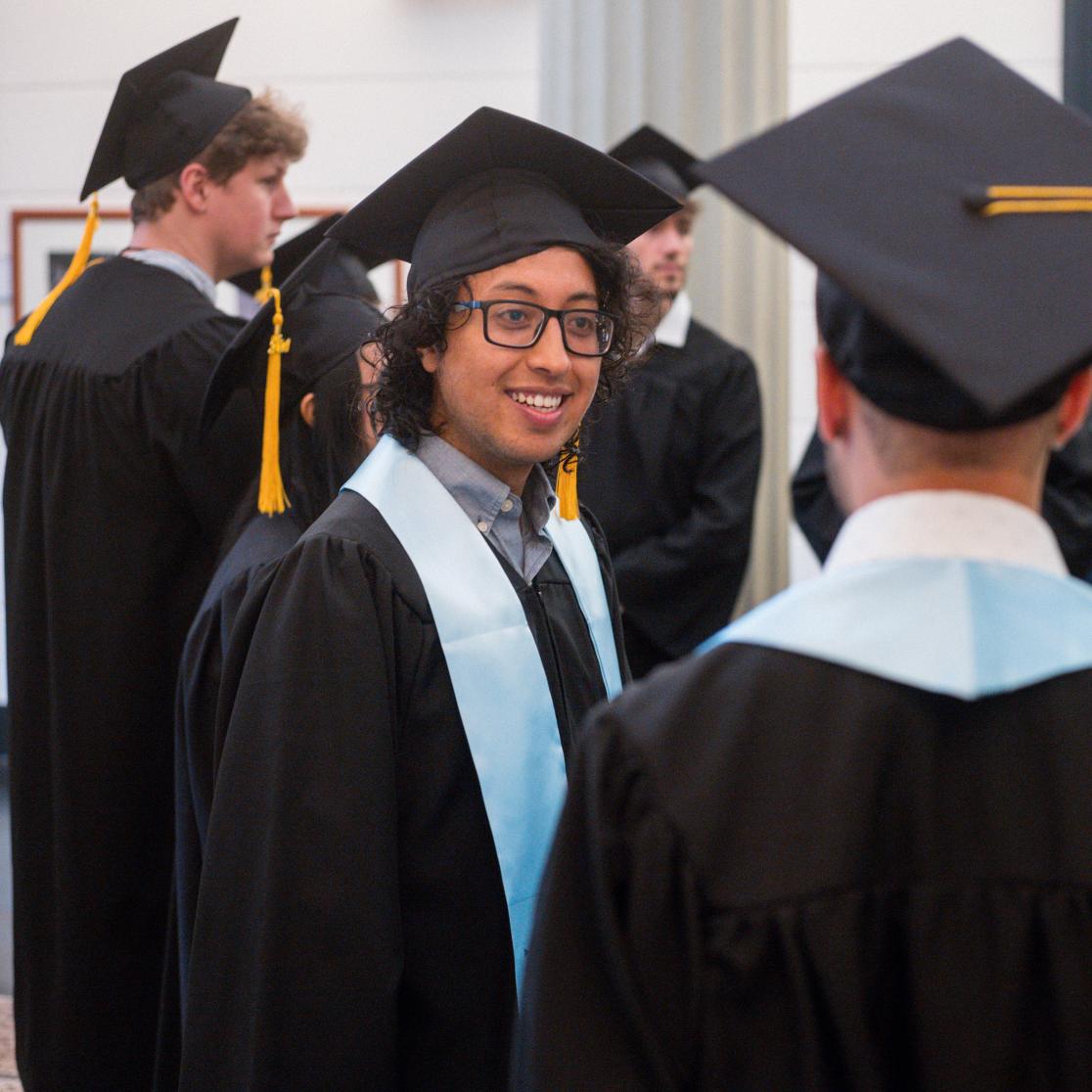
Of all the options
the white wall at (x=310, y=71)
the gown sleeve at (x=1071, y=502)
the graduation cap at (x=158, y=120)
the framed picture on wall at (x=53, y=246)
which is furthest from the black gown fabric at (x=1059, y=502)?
the framed picture on wall at (x=53, y=246)

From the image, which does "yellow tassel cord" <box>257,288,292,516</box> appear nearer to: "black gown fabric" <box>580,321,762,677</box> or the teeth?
the teeth

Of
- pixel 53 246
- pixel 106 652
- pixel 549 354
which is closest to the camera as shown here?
pixel 549 354

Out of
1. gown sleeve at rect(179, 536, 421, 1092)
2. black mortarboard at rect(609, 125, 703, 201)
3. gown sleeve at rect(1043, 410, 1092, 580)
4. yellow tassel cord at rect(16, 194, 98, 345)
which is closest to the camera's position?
gown sleeve at rect(179, 536, 421, 1092)

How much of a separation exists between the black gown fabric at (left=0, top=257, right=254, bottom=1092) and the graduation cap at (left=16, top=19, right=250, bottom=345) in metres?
0.31

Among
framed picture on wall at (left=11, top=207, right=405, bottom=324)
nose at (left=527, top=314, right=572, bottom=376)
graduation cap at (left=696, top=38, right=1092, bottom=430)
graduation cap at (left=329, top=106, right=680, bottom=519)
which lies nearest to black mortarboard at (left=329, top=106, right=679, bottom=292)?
graduation cap at (left=329, top=106, right=680, bottom=519)

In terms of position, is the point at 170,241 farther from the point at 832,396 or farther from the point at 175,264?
the point at 832,396

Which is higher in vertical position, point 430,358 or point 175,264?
point 175,264

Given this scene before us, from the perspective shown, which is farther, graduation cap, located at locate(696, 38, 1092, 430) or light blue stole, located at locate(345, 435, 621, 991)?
light blue stole, located at locate(345, 435, 621, 991)

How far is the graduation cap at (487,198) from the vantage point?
211 cm

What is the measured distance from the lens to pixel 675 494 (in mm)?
4160

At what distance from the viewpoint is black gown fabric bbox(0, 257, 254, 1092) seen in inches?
123

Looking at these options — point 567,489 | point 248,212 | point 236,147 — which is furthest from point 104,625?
point 567,489

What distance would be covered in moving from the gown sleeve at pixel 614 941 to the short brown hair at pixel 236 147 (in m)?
2.52

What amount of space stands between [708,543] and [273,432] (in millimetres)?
1686
